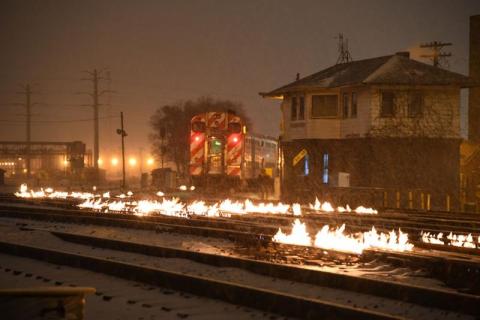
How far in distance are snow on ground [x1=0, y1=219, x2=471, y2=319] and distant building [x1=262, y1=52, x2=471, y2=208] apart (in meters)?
14.6

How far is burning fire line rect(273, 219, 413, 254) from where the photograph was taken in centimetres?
1116

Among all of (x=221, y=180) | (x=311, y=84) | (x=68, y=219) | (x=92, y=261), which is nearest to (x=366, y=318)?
(x=92, y=261)

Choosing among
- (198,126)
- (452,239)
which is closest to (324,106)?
(198,126)

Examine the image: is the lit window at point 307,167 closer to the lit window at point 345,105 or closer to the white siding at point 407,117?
the white siding at point 407,117

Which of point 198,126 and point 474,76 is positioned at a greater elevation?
point 474,76

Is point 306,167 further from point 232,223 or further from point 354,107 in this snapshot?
point 232,223

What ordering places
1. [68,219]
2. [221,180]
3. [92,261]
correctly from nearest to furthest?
[92,261]
[68,219]
[221,180]

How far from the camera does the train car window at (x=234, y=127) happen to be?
25.6 meters

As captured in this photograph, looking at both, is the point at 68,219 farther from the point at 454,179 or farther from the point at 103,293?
the point at 454,179

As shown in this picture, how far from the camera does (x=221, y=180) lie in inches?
1025

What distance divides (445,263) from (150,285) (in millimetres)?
4552

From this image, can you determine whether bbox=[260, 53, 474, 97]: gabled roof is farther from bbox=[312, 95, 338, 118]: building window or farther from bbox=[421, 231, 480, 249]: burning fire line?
bbox=[421, 231, 480, 249]: burning fire line

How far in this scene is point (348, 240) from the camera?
456 inches

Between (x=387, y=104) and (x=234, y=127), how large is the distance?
8.46 m
